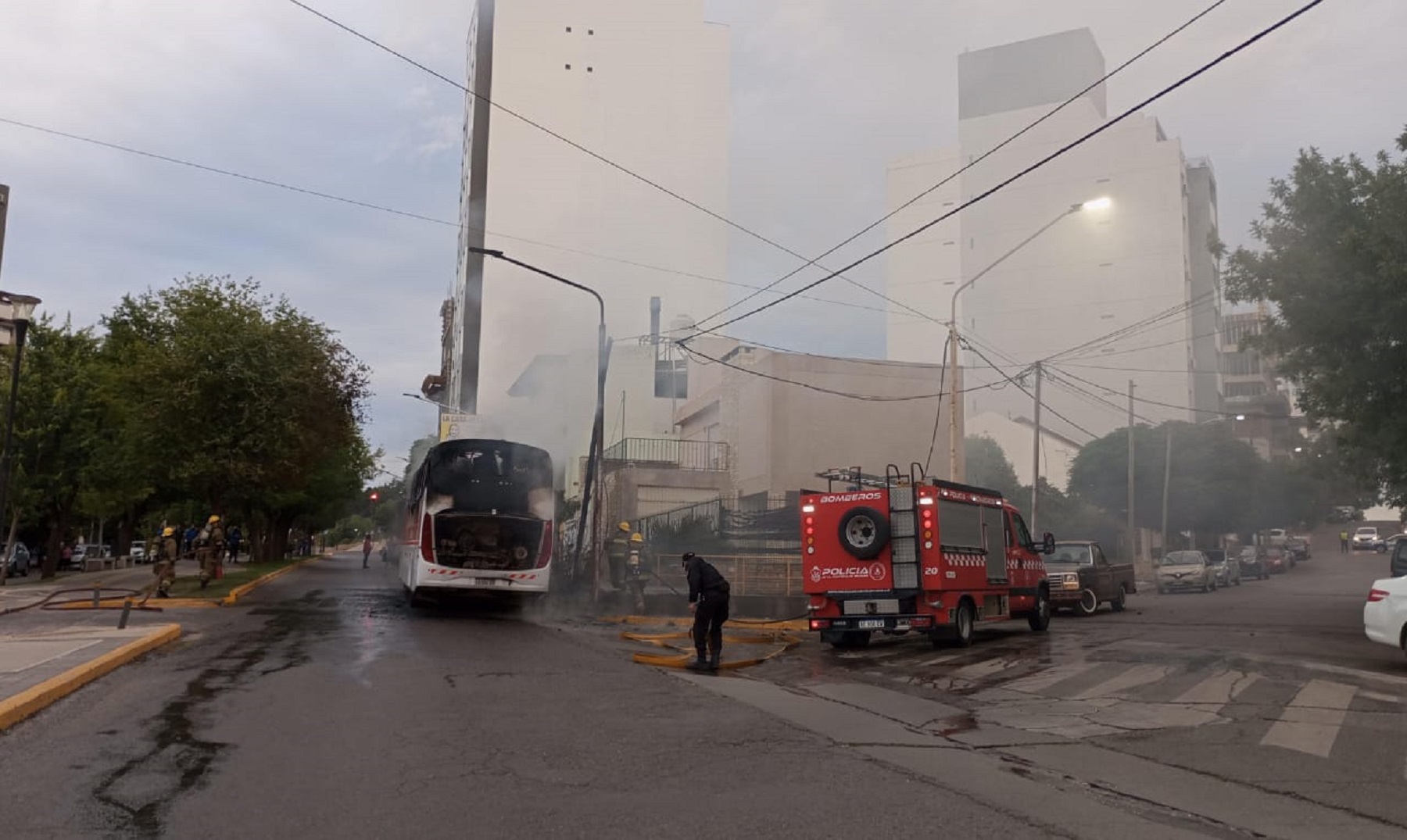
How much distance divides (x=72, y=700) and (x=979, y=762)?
7.13 m

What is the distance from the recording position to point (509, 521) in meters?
18.1

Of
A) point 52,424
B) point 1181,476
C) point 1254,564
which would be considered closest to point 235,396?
point 52,424

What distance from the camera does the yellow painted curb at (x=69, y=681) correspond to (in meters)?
7.46

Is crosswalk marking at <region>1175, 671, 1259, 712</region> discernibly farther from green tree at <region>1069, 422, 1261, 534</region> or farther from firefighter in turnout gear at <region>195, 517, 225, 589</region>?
green tree at <region>1069, 422, 1261, 534</region>

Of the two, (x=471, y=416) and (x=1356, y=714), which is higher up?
(x=471, y=416)

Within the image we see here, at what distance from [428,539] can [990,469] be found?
4567 cm

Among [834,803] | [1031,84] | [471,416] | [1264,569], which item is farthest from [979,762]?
[1031,84]

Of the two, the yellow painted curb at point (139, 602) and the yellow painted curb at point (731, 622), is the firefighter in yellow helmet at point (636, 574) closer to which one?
the yellow painted curb at point (731, 622)

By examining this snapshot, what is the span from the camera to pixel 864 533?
14.4 metres

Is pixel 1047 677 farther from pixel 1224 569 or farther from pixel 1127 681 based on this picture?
pixel 1224 569

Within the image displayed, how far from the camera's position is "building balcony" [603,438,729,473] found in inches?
1396

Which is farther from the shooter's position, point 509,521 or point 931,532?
point 509,521

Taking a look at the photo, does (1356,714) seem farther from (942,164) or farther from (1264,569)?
(942,164)

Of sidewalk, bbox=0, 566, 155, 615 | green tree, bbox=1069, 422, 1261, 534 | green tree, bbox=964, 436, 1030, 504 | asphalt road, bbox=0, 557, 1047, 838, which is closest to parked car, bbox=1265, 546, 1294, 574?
green tree, bbox=1069, 422, 1261, 534
